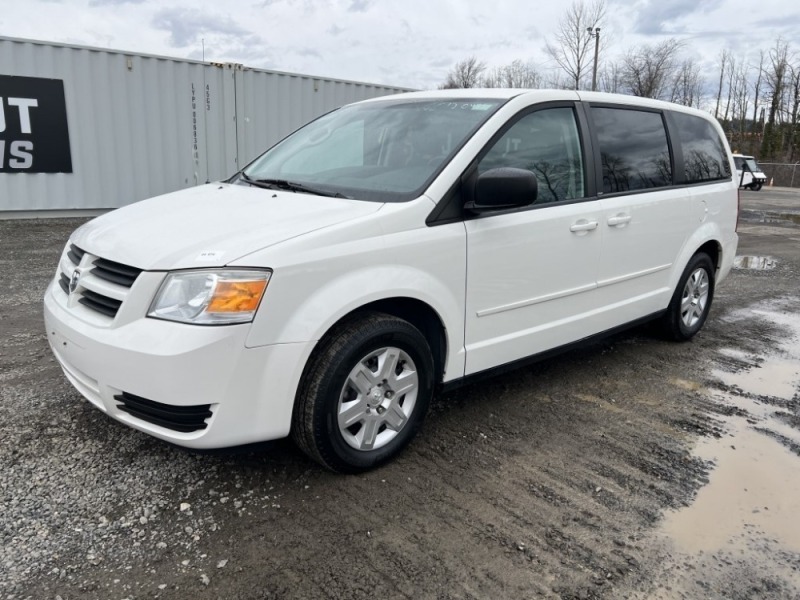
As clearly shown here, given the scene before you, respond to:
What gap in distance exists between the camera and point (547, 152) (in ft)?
11.7

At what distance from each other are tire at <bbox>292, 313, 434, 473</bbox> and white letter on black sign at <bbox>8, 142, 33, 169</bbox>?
371 inches

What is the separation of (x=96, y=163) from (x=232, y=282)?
9493 millimetres

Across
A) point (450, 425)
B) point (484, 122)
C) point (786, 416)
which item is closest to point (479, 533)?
point (450, 425)

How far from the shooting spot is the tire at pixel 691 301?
4.76 metres

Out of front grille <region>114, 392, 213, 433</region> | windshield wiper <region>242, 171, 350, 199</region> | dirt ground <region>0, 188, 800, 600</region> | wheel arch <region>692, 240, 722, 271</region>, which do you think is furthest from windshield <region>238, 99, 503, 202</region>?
wheel arch <region>692, 240, 722, 271</region>

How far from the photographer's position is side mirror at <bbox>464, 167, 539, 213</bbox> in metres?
2.90

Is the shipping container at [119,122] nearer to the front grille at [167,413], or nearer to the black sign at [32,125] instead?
the black sign at [32,125]

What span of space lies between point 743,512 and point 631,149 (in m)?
2.41

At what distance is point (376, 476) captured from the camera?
2891mm

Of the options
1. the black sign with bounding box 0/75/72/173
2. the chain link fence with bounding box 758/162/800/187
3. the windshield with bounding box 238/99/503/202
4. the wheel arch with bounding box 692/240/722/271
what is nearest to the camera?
the windshield with bounding box 238/99/503/202

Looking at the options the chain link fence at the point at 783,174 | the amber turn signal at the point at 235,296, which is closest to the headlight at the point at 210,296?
the amber turn signal at the point at 235,296

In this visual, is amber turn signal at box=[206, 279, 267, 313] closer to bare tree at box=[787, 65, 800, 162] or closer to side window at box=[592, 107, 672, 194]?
side window at box=[592, 107, 672, 194]

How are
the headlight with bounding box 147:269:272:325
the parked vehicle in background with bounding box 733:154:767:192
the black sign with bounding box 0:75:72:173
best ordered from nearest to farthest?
1. the headlight with bounding box 147:269:272:325
2. the black sign with bounding box 0:75:72:173
3. the parked vehicle in background with bounding box 733:154:767:192

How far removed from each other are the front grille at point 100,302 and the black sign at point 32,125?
28.5ft
